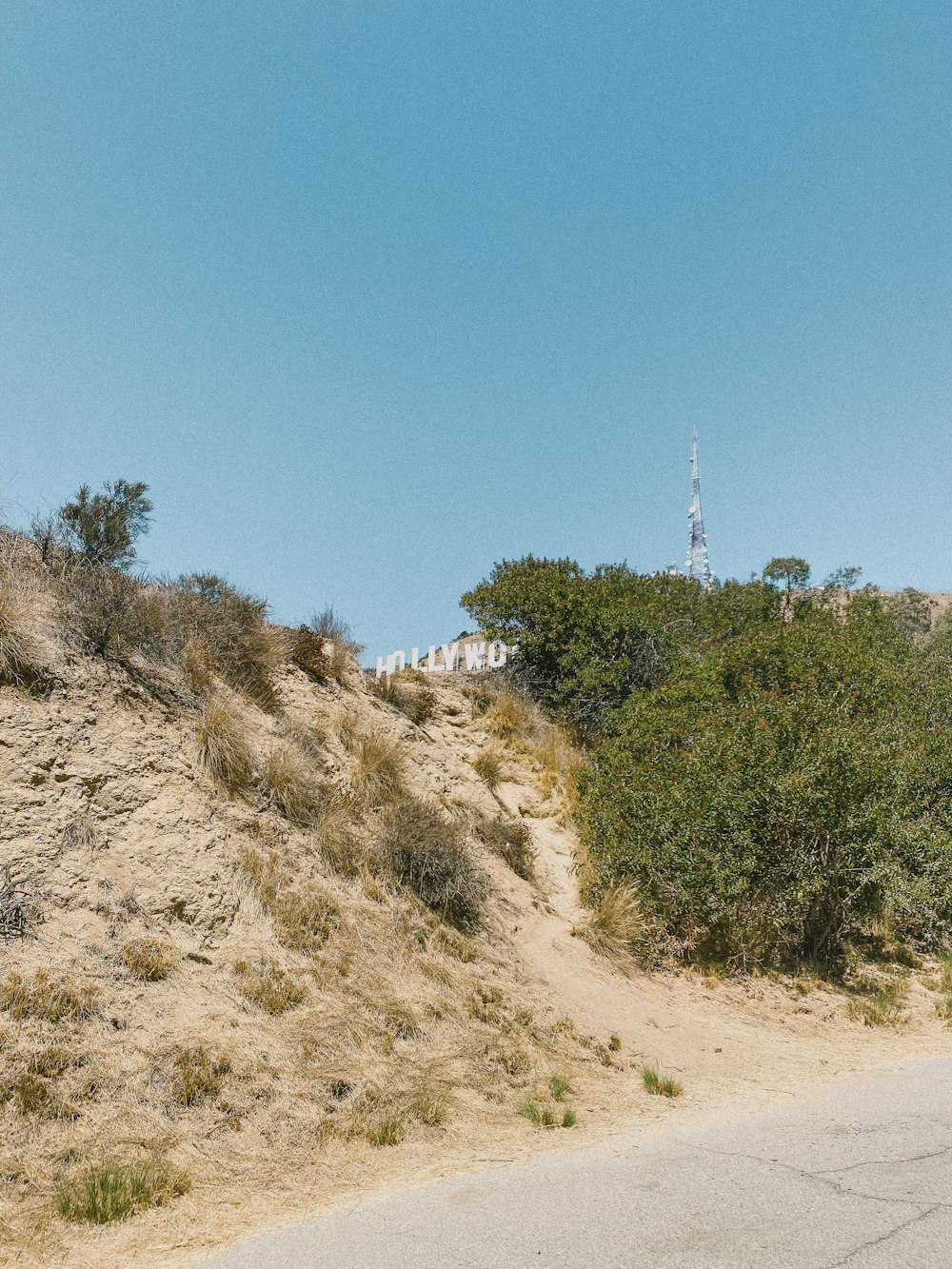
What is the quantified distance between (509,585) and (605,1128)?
13610mm

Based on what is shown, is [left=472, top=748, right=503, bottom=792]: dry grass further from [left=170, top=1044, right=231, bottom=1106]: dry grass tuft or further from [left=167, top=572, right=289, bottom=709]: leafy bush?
[left=170, top=1044, right=231, bottom=1106]: dry grass tuft

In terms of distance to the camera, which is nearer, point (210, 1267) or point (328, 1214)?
point (210, 1267)

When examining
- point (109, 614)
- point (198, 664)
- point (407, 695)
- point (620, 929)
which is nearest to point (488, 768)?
point (407, 695)

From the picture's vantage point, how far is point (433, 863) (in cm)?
1088

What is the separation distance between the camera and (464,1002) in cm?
929

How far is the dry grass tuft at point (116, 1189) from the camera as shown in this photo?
17.3 feet

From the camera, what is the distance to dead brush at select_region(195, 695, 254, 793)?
10297 millimetres

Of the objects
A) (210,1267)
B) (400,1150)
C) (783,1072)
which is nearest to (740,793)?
(783,1072)

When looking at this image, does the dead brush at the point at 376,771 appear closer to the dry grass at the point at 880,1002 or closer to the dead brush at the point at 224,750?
the dead brush at the point at 224,750

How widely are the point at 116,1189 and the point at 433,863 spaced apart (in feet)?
18.8

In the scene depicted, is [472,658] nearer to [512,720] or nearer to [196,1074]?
[512,720]

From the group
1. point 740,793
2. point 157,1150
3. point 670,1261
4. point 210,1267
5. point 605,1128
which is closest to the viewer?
point 670,1261

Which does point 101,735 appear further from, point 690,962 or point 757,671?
point 757,671

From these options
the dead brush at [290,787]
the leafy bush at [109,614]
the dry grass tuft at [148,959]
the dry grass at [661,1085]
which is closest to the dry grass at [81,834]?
the dry grass tuft at [148,959]
